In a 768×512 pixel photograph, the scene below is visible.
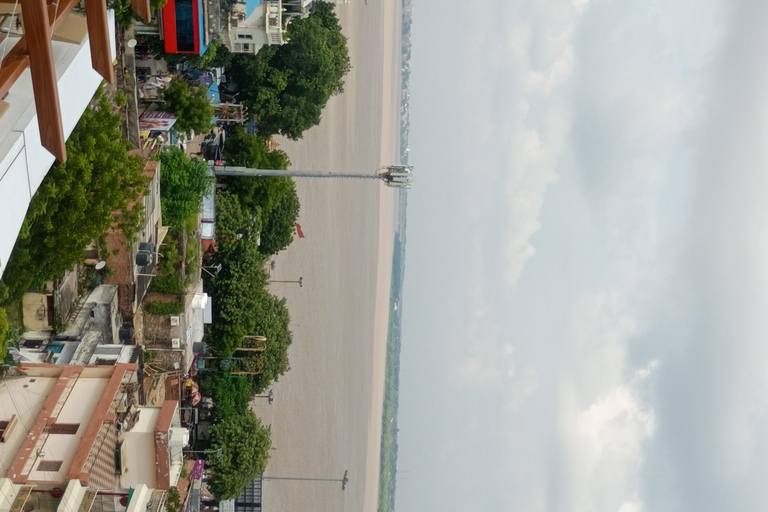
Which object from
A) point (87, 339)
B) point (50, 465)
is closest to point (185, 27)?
point (87, 339)

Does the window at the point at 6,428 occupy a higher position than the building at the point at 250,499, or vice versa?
the window at the point at 6,428

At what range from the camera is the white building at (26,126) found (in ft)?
24.0

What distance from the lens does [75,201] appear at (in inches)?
744

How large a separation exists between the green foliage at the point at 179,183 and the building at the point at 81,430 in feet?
26.1

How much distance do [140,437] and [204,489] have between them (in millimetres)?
15928

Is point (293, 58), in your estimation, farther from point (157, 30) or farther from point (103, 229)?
point (103, 229)

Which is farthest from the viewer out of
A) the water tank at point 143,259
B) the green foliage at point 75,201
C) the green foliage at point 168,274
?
the green foliage at point 168,274

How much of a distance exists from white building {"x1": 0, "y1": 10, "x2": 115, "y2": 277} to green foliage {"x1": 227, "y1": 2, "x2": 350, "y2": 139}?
34.2 m

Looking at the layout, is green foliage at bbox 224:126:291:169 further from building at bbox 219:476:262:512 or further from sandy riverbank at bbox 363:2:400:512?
sandy riverbank at bbox 363:2:400:512

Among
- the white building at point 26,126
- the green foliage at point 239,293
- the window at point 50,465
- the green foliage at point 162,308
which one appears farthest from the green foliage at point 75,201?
the green foliage at point 239,293

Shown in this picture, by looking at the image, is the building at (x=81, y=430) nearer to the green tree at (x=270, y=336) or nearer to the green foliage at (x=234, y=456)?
the green foliage at (x=234, y=456)

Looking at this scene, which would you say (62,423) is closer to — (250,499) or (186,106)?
(186,106)

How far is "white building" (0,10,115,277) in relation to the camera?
7305 mm

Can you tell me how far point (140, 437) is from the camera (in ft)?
77.8
